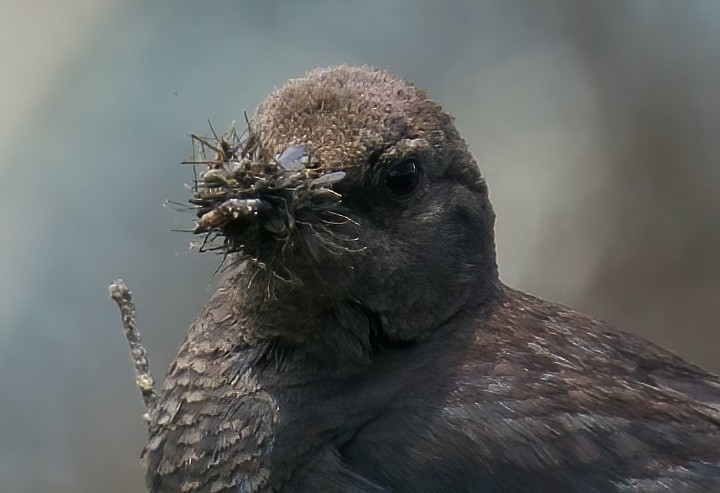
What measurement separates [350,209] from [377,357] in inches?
9.6

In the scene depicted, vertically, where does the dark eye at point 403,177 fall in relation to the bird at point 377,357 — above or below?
above

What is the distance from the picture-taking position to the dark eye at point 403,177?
4.30 feet

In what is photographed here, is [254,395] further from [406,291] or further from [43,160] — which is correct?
[43,160]

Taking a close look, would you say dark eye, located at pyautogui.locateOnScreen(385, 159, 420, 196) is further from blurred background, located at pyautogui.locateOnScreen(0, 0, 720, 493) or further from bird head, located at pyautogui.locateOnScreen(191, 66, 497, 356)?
blurred background, located at pyautogui.locateOnScreen(0, 0, 720, 493)

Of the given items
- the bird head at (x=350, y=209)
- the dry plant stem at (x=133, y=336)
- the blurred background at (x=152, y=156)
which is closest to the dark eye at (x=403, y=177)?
the bird head at (x=350, y=209)

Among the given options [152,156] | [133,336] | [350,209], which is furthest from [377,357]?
[152,156]

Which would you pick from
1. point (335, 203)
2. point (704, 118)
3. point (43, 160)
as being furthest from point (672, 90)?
point (335, 203)

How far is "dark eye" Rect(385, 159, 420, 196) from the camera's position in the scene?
1311 millimetres

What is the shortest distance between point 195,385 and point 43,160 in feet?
5.73

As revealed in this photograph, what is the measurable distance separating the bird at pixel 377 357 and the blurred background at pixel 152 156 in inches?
52.3

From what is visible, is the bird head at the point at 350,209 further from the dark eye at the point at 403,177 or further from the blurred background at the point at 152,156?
the blurred background at the point at 152,156

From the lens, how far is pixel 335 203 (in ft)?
3.98

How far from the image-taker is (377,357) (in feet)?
4.50

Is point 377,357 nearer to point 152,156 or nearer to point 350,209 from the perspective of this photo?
point 350,209
